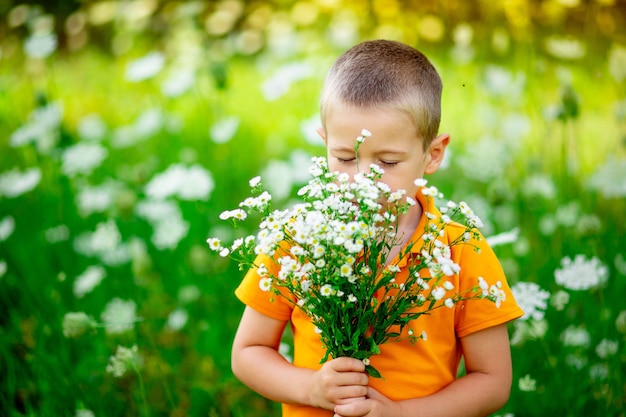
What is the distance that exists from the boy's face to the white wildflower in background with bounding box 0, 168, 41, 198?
190 centimetres

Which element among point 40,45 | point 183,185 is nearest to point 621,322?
point 183,185

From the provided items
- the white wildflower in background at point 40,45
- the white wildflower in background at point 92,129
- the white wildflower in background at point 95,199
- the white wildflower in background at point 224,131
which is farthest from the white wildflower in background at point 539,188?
the white wildflower in background at point 92,129

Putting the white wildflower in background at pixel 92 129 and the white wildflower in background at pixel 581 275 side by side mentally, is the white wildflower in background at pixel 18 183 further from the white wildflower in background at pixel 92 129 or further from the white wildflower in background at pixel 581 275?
the white wildflower in background at pixel 581 275

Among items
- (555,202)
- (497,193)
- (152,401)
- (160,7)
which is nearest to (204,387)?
(152,401)

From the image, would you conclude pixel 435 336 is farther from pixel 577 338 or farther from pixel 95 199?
pixel 95 199

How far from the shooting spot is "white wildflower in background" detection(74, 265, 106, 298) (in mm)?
2342

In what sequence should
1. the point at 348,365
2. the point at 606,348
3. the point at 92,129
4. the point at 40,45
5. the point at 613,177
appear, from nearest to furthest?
the point at 348,365 → the point at 606,348 → the point at 613,177 → the point at 40,45 → the point at 92,129

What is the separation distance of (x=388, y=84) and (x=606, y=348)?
3.21 ft

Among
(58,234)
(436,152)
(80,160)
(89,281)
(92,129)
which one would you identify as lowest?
(92,129)

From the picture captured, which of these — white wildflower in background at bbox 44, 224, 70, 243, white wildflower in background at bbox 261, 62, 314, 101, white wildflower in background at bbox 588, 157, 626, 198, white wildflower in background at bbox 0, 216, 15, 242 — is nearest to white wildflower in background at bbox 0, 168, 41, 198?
white wildflower in background at bbox 0, 216, 15, 242

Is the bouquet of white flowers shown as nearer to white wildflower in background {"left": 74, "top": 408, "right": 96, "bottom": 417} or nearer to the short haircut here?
the short haircut

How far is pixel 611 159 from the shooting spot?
259 cm

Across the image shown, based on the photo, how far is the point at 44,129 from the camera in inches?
113

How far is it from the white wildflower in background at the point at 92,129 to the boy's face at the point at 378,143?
8.69ft
